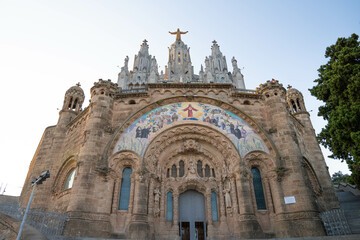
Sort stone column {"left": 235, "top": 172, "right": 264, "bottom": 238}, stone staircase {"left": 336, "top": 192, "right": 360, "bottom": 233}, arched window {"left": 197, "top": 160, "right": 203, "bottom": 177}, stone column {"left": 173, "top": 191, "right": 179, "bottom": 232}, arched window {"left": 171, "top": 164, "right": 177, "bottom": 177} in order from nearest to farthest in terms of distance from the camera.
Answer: stone staircase {"left": 336, "top": 192, "right": 360, "bottom": 233} → stone column {"left": 235, "top": 172, "right": 264, "bottom": 238} → stone column {"left": 173, "top": 191, "right": 179, "bottom": 232} → arched window {"left": 171, "top": 164, "right": 177, "bottom": 177} → arched window {"left": 197, "top": 160, "right": 203, "bottom": 177}

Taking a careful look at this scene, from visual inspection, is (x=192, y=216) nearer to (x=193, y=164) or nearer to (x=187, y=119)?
(x=193, y=164)

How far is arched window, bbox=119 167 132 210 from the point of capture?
14.3 metres

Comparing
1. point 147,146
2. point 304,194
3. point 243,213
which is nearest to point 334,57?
point 304,194

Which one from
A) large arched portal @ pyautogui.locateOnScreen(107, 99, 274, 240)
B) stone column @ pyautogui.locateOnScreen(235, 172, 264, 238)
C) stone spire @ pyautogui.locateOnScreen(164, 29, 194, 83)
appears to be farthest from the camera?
stone spire @ pyautogui.locateOnScreen(164, 29, 194, 83)

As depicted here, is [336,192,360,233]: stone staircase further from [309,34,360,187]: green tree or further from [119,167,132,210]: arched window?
[119,167,132,210]: arched window

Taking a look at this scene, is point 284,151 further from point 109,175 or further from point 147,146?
point 109,175

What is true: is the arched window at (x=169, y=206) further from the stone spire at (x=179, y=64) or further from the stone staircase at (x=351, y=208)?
the stone spire at (x=179, y=64)

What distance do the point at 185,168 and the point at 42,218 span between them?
30.4 ft

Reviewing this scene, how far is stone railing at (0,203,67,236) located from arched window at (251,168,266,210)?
11.7 metres

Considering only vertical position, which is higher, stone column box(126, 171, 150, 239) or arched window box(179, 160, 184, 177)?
arched window box(179, 160, 184, 177)

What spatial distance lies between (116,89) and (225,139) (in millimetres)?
9395

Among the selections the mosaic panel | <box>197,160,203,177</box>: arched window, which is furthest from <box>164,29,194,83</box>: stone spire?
<box>197,160,203,177</box>: arched window

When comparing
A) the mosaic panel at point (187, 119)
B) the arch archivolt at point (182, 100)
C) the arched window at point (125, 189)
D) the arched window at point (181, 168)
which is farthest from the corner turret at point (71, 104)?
the arched window at point (181, 168)

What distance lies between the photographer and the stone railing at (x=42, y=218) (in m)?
10.8
